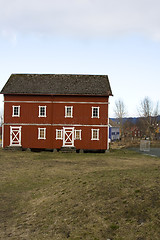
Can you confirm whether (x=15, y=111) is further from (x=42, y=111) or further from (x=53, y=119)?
(x=53, y=119)

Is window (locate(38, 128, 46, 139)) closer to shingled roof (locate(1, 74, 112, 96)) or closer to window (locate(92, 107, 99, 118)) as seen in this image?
shingled roof (locate(1, 74, 112, 96))

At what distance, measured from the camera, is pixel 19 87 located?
36.2 meters

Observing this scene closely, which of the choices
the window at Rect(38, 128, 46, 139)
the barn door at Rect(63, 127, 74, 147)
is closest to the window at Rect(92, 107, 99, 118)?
the barn door at Rect(63, 127, 74, 147)

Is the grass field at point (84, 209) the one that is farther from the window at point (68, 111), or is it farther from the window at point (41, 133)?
the window at point (68, 111)

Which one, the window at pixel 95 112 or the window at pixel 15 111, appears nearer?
the window at pixel 95 112

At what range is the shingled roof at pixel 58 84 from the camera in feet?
116

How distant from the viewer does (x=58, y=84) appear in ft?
121

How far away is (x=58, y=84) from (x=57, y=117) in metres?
4.78

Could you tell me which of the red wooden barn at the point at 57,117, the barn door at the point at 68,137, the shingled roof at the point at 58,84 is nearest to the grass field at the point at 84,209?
the barn door at the point at 68,137

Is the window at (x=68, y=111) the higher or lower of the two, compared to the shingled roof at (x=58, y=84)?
lower

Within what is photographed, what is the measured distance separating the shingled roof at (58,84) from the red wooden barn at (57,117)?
126mm

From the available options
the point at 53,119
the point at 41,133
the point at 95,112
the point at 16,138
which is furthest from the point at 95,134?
the point at 16,138

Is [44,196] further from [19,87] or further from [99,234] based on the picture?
[19,87]

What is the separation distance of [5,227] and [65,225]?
2272 mm
